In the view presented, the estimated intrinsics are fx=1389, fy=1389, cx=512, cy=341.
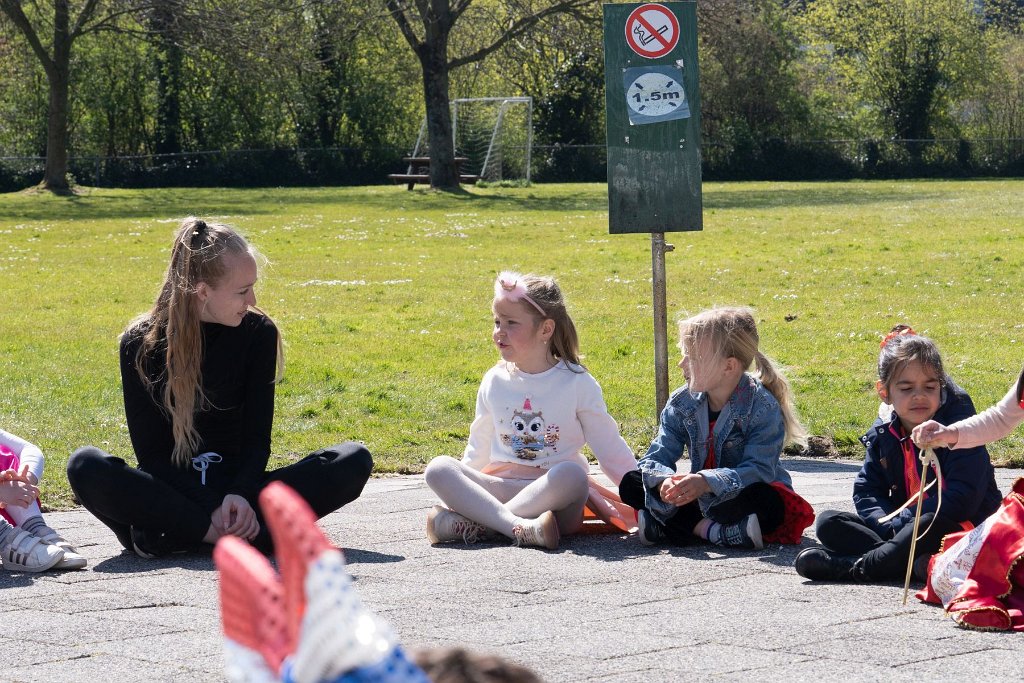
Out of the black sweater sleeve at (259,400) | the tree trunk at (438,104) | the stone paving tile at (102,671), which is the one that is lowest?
the stone paving tile at (102,671)

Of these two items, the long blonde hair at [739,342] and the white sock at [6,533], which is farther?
the long blonde hair at [739,342]

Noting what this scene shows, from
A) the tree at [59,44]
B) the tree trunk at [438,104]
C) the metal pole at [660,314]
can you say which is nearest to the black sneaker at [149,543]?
the metal pole at [660,314]

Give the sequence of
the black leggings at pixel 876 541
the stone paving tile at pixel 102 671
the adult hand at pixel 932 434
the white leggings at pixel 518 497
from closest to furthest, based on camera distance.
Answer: the stone paving tile at pixel 102 671 < the adult hand at pixel 932 434 < the black leggings at pixel 876 541 < the white leggings at pixel 518 497

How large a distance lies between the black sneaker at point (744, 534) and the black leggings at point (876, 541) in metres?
0.41

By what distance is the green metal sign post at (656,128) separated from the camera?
7.41 meters

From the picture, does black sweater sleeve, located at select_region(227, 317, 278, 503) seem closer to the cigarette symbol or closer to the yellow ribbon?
the yellow ribbon

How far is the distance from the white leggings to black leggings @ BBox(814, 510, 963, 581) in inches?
40.9

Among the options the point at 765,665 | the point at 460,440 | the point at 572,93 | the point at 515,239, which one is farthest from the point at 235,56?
the point at 765,665

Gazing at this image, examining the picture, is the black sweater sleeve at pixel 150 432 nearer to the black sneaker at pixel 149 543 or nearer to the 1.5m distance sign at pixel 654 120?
the black sneaker at pixel 149 543

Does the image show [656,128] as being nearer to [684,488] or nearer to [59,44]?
[684,488]

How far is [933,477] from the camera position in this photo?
5.00 metres

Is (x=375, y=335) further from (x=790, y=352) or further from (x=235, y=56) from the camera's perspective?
(x=235, y=56)

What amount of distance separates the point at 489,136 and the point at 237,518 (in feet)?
129

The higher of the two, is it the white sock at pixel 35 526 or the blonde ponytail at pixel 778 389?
the blonde ponytail at pixel 778 389
